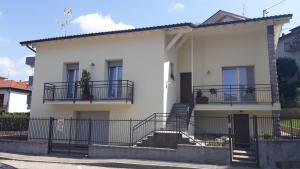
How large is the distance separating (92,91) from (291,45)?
2557cm

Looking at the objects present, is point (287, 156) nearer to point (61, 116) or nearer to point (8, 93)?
point (61, 116)

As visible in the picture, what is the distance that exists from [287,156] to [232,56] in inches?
275

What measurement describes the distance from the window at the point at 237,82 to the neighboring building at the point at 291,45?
64.0ft

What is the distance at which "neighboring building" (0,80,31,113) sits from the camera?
33.9 m

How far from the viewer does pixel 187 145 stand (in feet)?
41.2

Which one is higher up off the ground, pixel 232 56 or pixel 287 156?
pixel 232 56

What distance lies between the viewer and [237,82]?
1716 cm

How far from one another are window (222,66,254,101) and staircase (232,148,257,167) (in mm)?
3946

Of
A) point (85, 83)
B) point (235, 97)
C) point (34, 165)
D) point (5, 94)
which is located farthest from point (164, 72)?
point (5, 94)

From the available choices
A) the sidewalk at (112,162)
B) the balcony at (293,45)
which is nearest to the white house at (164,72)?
the sidewalk at (112,162)

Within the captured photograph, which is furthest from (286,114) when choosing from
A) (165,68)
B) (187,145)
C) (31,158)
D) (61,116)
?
(31,158)

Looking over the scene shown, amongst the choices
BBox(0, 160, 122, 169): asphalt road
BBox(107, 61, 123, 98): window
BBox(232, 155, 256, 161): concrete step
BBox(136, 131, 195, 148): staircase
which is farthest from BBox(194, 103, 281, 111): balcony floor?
BBox(0, 160, 122, 169): asphalt road

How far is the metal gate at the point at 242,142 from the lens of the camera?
12305 mm

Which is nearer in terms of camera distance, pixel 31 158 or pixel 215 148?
pixel 215 148
